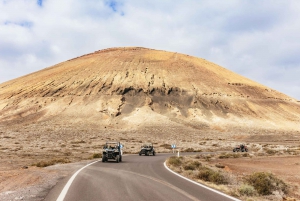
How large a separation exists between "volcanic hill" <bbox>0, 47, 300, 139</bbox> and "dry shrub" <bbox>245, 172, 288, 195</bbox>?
5722 cm

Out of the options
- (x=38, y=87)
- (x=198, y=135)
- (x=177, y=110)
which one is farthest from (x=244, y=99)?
(x=38, y=87)

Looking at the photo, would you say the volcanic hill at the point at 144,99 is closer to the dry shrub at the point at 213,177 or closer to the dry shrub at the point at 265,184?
the dry shrub at the point at 213,177

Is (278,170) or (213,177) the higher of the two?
(213,177)

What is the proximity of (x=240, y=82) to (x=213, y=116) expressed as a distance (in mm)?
28671

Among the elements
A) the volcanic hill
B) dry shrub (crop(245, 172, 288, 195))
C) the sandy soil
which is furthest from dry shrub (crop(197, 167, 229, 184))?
the volcanic hill

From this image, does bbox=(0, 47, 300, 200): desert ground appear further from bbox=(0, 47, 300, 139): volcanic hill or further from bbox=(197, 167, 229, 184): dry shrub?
bbox=(197, 167, 229, 184): dry shrub

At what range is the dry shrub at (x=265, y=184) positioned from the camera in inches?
443

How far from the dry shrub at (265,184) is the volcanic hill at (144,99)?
5722 centimetres

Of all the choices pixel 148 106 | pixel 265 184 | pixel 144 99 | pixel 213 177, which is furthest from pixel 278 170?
pixel 144 99

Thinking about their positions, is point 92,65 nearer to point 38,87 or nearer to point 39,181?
point 38,87

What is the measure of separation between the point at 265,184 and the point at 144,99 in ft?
247

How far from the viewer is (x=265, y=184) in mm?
11492

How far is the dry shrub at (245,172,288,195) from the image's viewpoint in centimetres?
1125

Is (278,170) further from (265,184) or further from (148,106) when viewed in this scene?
(148,106)
